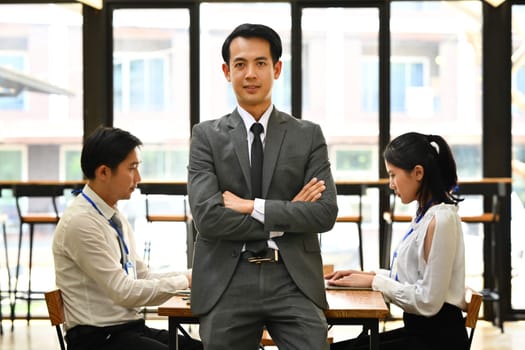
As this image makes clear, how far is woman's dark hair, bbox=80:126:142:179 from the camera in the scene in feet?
10.0

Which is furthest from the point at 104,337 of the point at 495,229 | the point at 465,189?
the point at 495,229

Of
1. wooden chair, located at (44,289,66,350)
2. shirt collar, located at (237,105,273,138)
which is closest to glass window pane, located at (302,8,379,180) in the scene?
wooden chair, located at (44,289,66,350)

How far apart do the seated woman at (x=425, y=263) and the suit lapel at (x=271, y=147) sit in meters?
0.78

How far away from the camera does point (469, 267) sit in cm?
670

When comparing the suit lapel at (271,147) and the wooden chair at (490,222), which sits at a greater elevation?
the suit lapel at (271,147)

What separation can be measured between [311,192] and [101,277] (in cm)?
94

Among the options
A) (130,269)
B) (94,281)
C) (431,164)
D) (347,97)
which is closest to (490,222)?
(347,97)

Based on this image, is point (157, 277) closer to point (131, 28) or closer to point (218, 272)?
point (218, 272)

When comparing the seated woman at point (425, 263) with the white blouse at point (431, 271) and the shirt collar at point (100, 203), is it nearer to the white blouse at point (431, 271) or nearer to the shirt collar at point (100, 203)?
the white blouse at point (431, 271)

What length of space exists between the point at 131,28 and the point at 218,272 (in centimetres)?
493

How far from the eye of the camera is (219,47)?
22.5 ft

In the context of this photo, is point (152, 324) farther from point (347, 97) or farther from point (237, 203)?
point (237, 203)

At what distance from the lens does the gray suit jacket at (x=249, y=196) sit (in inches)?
90.2

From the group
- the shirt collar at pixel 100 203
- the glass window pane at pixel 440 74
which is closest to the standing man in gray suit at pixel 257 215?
the shirt collar at pixel 100 203
